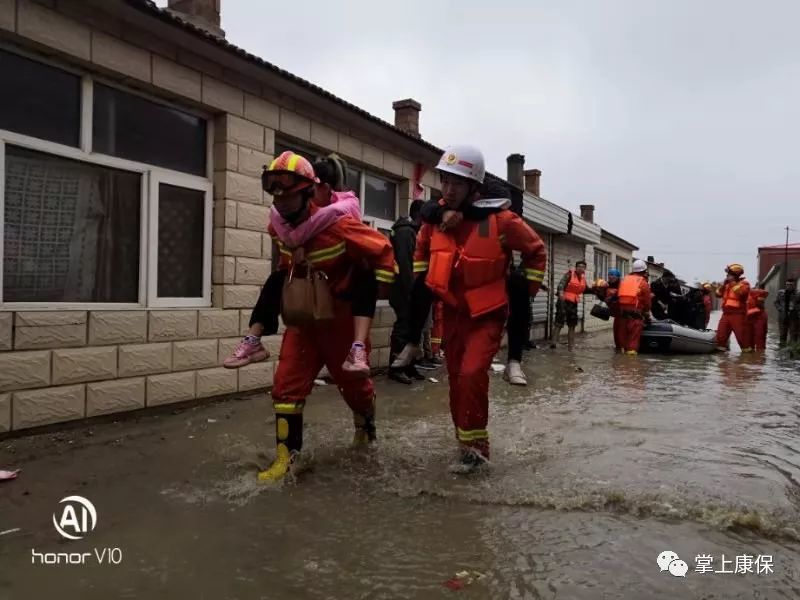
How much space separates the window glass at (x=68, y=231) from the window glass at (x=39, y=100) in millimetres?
184

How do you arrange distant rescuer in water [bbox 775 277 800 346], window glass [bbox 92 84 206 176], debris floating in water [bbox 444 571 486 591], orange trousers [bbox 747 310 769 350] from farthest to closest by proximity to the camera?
distant rescuer in water [bbox 775 277 800 346], orange trousers [bbox 747 310 769 350], window glass [bbox 92 84 206 176], debris floating in water [bbox 444 571 486 591]

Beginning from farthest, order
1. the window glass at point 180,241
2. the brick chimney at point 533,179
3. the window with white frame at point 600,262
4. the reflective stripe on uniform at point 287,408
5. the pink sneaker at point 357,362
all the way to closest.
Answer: the window with white frame at point 600,262, the brick chimney at point 533,179, the window glass at point 180,241, the reflective stripe on uniform at point 287,408, the pink sneaker at point 357,362

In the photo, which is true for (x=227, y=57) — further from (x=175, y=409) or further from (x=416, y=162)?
(x=416, y=162)

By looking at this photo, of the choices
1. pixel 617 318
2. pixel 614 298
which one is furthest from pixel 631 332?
pixel 614 298

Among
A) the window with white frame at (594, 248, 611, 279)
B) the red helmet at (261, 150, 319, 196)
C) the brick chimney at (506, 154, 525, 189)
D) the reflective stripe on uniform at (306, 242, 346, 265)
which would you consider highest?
the brick chimney at (506, 154, 525, 189)

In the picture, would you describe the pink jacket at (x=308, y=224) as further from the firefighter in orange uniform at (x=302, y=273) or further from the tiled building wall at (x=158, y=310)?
the tiled building wall at (x=158, y=310)

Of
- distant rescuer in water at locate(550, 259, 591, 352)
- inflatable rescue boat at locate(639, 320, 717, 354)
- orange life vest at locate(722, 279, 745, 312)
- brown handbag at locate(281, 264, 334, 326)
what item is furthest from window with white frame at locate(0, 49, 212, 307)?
orange life vest at locate(722, 279, 745, 312)

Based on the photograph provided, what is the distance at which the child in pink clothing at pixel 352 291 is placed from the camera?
369 cm

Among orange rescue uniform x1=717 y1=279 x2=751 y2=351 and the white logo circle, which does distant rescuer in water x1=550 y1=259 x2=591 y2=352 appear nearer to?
orange rescue uniform x1=717 y1=279 x2=751 y2=351

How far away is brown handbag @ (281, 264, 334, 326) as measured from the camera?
368cm

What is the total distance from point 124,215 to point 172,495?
2871mm

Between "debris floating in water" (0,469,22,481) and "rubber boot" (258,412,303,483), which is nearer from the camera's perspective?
"debris floating in water" (0,469,22,481)

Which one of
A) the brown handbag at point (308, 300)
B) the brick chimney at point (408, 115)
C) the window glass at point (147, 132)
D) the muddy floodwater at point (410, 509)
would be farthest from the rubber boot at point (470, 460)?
the brick chimney at point (408, 115)

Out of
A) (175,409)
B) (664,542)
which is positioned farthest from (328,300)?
(175,409)
